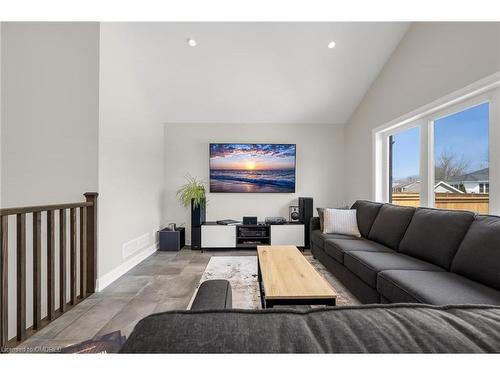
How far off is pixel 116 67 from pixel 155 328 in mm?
3147

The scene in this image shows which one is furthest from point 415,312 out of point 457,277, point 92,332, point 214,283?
point 92,332

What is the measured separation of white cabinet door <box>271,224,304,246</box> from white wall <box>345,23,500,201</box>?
123 cm

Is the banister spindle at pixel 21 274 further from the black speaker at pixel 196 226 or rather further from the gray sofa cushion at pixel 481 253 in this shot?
the gray sofa cushion at pixel 481 253

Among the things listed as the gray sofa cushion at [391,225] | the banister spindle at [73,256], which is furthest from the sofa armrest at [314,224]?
the banister spindle at [73,256]

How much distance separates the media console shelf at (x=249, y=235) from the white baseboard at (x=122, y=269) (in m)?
0.91

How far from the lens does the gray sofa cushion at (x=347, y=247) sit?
2.43m

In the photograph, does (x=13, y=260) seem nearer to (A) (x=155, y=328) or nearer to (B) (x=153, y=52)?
(B) (x=153, y=52)

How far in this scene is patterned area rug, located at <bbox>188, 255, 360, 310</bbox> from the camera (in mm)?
2150

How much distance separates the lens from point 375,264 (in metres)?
1.95

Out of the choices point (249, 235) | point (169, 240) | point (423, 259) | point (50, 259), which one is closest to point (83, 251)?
point (50, 259)

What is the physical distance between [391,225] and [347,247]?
559mm

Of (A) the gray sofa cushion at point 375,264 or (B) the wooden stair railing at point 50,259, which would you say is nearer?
(B) the wooden stair railing at point 50,259

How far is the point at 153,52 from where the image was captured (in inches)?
118

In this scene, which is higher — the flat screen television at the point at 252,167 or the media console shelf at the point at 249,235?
the flat screen television at the point at 252,167
